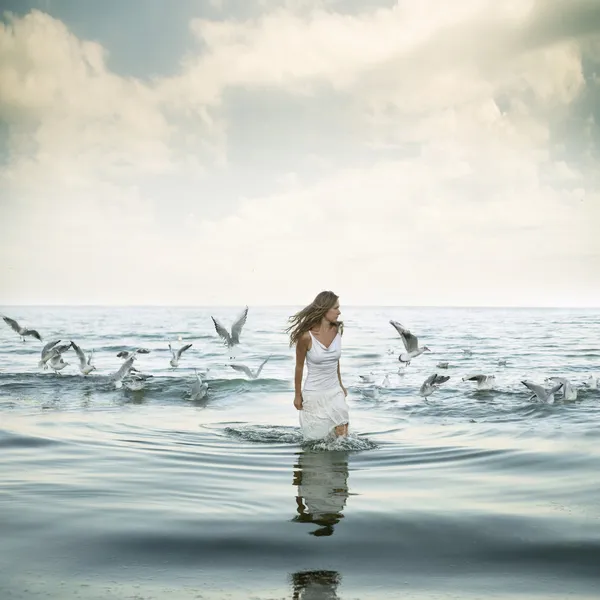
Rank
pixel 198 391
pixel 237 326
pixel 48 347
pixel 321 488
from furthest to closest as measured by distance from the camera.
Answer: pixel 48 347, pixel 237 326, pixel 198 391, pixel 321 488

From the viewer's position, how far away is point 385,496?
6.40 metres

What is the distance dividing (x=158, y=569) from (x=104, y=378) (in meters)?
14.2

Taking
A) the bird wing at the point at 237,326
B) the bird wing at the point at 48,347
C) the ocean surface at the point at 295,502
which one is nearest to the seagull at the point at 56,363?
the bird wing at the point at 48,347

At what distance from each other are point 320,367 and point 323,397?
37 centimetres

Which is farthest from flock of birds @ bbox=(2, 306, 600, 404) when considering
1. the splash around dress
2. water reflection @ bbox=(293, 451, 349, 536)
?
water reflection @ bbox=(293, 451, 349, 536)

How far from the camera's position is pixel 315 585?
14.1 feet

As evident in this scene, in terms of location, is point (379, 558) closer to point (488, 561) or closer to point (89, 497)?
point (488, 561)

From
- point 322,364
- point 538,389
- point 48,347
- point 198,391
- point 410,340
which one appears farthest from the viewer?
point 48,347

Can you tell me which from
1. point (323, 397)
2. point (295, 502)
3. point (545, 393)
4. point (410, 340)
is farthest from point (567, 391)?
point (295, 502)

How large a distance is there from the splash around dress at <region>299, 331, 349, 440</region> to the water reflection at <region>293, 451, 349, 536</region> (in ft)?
1.00

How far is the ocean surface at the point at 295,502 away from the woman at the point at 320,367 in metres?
0.33

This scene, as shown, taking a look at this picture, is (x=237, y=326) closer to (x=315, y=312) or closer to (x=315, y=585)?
(x=315, y=312)

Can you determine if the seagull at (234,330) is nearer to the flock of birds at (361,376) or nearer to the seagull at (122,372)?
the flock of birds at (361,376)

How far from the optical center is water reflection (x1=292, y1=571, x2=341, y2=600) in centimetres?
411
